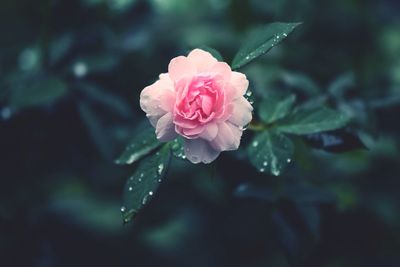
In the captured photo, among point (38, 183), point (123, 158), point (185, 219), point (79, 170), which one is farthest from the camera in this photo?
point (185, 219)

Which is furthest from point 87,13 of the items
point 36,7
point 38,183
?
point 38,183

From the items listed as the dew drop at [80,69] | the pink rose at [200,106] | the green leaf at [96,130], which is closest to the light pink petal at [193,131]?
the pink rose at [200,106]

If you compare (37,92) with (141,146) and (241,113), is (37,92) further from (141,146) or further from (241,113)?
(241,113)

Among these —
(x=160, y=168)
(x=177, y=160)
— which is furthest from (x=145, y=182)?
(x=177, y=160)

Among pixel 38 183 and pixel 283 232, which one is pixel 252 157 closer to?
pixel 283 232

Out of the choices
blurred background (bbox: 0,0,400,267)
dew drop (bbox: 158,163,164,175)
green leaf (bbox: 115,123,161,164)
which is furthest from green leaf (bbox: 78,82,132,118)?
dew drop (bbox: 158,163,164,175)

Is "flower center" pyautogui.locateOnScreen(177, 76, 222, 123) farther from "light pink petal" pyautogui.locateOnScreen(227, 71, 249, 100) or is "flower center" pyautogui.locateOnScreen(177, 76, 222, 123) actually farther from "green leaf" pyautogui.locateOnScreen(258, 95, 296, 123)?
"green leaf" pyautogui.locateOnScreen(258, 95, 296, 123)
